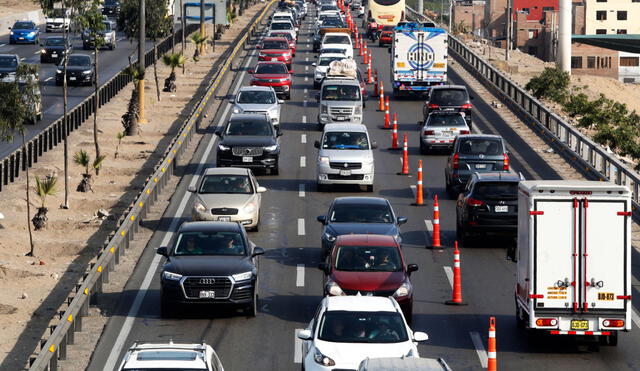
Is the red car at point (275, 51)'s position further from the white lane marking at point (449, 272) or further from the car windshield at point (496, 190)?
the white lane marking at point (449, 272)

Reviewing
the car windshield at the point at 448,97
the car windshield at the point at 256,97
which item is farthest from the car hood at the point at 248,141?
the car windshield at the point at 448,97

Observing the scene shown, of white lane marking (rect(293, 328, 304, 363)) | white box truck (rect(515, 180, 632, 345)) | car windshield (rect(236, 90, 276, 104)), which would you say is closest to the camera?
white box truck (rect(515, 180, 632, 345))

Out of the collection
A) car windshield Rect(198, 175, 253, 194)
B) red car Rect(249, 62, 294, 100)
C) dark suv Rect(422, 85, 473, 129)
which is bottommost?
car windshield Rect(198, 175, 253, 194)

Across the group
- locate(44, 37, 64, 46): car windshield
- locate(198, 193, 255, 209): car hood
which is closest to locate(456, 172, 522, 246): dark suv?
locate(198, 193, 255, 209): car hood

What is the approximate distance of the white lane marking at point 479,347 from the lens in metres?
19.6

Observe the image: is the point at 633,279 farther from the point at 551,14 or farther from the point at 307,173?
the point at 551,14

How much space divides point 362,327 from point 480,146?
1785cm

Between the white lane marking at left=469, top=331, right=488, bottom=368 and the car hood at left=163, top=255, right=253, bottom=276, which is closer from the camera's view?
the white lane marking at left=469, top=331, right=488, bottom=368

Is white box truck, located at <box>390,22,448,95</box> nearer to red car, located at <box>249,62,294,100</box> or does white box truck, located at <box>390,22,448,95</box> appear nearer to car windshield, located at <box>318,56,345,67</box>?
car windshield, located at <box>318,56,345,67</box>

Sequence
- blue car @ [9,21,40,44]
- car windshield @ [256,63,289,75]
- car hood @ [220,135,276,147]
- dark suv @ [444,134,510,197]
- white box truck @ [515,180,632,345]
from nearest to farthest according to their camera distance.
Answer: white box truck @ [515,180,632,345] → dark suv @ [444,134,510,197] → car hood @ [220,135,276,147] → car windshield @ [256,63,289,75] → blue car @ [9,21,40,44]

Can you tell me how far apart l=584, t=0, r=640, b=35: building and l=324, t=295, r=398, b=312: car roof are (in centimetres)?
17220

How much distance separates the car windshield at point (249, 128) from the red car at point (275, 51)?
1059 inches

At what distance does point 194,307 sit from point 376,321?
5237 millimetres

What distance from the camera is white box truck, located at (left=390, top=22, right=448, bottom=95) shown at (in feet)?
184
